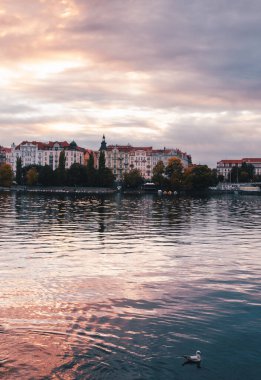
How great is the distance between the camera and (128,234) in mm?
50406

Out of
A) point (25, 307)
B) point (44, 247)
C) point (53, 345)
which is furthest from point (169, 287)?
point (44, 247)

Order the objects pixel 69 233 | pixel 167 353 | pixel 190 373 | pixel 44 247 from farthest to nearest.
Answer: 1. pixel 69 233
2. pixel 44 247
3. pixel 167 353
4. pixel 190 373

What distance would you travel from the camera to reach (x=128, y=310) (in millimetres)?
21484

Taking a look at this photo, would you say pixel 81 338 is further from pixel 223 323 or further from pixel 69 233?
pixel 69 233

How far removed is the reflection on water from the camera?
15656mm

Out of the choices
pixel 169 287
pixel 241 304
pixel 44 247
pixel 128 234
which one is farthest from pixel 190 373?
pixel 128 234

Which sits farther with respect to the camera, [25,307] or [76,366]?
[25,307]

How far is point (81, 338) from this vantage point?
Result: 17.7 m

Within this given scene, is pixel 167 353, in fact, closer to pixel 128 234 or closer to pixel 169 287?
pixel 169 287

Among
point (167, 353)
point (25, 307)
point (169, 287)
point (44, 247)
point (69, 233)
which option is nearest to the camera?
point (167, 353)

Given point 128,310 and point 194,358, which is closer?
point 194,358

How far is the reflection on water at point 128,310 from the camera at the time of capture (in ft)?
51.4

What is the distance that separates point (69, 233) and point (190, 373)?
35.6 m

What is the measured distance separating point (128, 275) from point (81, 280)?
9.60 feet
